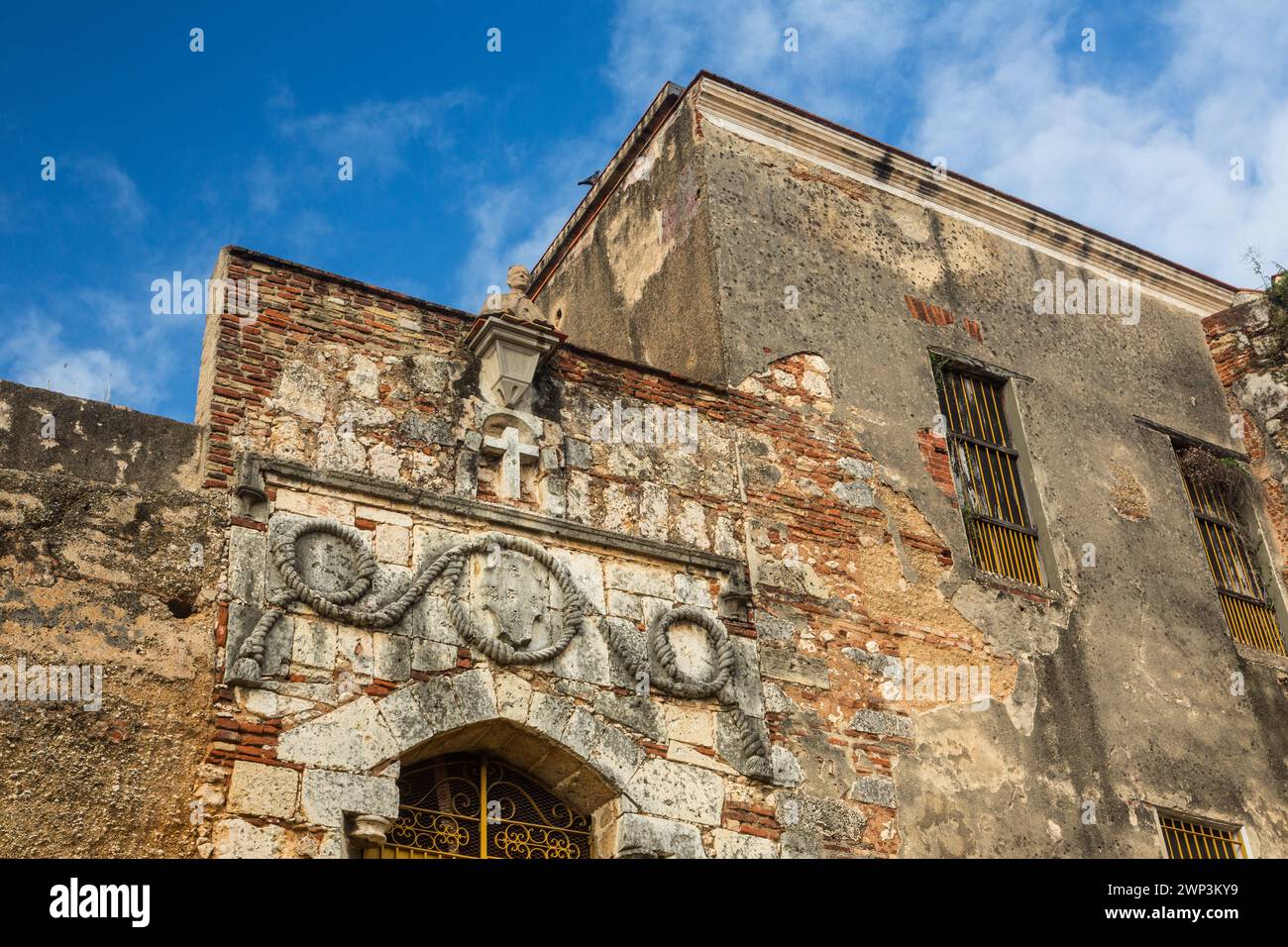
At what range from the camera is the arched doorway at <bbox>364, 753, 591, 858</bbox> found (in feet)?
24.1

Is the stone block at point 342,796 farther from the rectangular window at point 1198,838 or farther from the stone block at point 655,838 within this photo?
the rectangular window at point 1198,838

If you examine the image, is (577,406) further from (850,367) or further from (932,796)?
(932,796)

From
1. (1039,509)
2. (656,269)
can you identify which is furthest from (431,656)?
(1039,509)

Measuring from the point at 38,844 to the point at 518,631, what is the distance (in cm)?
248

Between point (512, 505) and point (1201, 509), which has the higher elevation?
point (1201, 509)

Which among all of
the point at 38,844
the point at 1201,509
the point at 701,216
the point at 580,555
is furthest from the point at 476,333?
the point at 1201,509

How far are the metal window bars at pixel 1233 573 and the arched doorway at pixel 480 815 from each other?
17.9 ft

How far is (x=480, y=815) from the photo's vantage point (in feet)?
24.8

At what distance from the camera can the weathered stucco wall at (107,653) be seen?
6.37m

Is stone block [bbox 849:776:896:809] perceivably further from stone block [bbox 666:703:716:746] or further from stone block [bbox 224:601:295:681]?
stone block [bbox 224:601:295:681]

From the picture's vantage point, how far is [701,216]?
10.1 meters

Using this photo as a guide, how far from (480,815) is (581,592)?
1274mm
